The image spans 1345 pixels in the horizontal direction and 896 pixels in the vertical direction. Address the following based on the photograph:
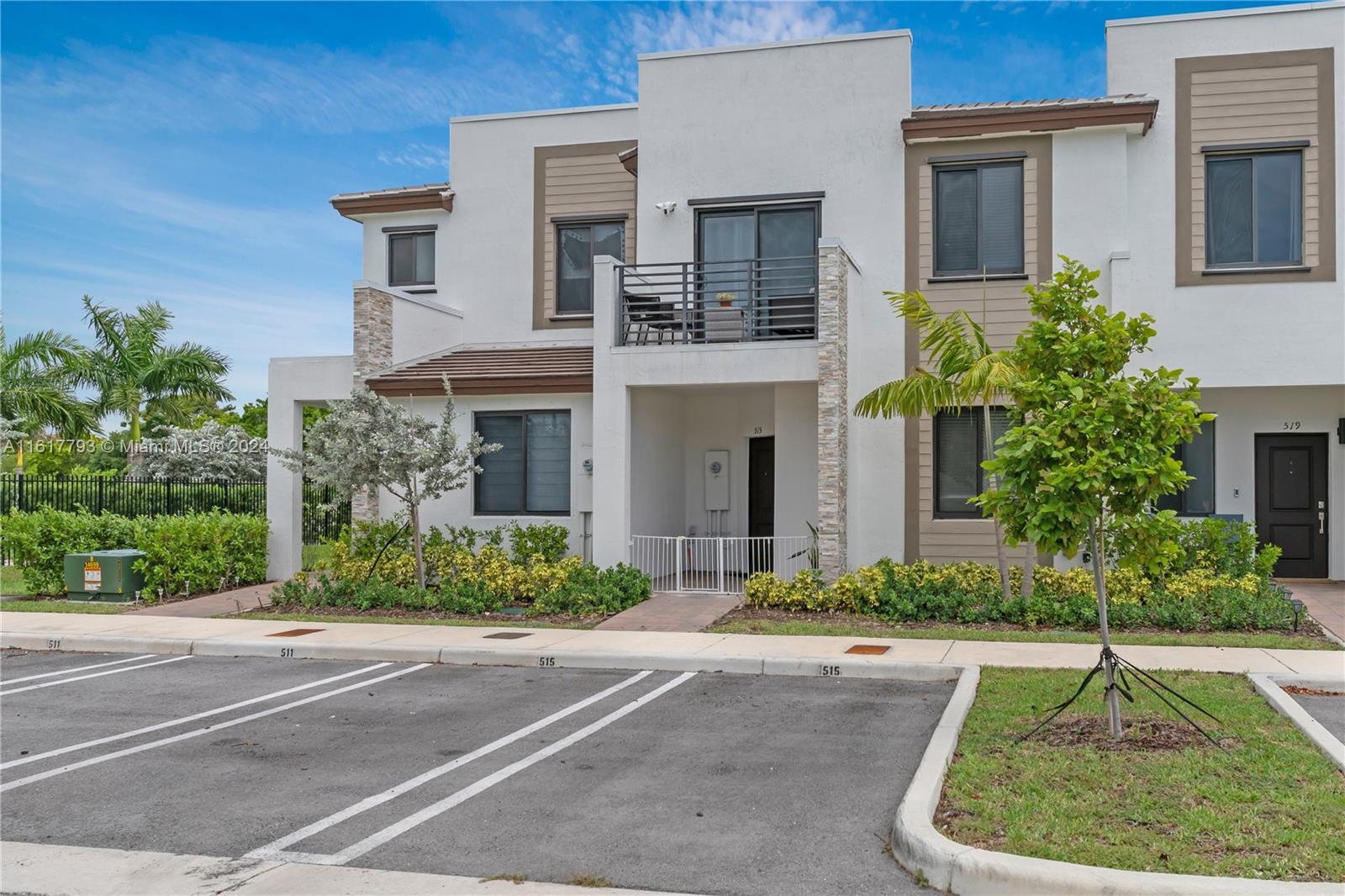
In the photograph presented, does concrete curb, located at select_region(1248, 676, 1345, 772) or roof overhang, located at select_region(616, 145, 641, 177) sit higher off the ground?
roof overhang, located at select_region(616, 145, 641, 177)

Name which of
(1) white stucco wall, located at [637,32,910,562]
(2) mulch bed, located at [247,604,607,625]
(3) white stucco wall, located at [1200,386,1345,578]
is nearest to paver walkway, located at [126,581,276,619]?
(2) mulch bed, located at [247,604,607,625]

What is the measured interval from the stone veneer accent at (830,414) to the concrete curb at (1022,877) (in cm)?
948

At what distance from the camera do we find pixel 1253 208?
54.2 feet

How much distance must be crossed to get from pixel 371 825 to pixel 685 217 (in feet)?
44.5

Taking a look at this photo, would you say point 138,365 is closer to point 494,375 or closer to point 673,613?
point 494,375

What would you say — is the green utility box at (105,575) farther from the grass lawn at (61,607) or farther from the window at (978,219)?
the window at (978,219)

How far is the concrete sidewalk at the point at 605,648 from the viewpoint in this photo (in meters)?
10.9

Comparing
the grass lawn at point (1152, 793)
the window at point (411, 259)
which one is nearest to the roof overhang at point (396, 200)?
the window at point (411, 259)

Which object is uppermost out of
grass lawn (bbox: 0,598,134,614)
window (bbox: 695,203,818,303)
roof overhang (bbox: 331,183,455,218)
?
roof overhang (bbox: 331,183,455,218)

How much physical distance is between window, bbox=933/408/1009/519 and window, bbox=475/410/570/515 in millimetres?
5824

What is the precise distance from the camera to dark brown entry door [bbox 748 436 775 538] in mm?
19094

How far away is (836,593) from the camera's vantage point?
573 inches

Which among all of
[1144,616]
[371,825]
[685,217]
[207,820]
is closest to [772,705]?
[371,825]

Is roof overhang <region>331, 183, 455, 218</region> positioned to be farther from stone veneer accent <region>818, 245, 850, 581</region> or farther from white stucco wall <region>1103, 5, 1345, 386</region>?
white stucco wall <region>1103, 5, 1345, 386</region>
